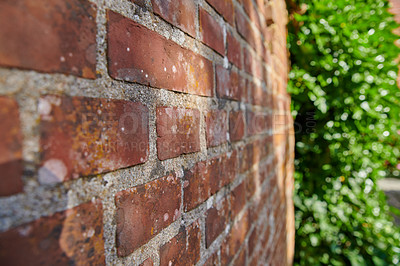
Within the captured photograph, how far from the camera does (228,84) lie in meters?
0.79

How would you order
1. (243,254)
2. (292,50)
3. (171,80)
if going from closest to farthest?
(171,80) → (243,254) → (292,50)

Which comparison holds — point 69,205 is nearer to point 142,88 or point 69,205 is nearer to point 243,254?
point 142,88

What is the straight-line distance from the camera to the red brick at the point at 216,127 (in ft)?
2.15

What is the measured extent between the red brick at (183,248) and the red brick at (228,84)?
0.38 meters

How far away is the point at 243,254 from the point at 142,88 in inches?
29.5

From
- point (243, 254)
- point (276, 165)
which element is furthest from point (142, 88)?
point (276, 165)

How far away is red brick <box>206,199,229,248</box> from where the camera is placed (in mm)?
635

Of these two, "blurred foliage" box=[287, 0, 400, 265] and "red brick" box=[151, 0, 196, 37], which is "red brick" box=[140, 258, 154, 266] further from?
"blurred foliage" box=[287, 0, 400, 265]

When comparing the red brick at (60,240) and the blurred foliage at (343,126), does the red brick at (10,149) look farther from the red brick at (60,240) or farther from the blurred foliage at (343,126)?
the blurred foliage at (343,126)

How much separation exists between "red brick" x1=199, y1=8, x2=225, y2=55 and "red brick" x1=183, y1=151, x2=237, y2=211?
1.02 ft

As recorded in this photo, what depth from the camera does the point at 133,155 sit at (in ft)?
1.26

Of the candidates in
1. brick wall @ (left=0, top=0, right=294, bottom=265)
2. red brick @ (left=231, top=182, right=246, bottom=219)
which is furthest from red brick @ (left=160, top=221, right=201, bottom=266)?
red brick @ (left=231, top=182, right=246, bottom=219)

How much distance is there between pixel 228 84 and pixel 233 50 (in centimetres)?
13

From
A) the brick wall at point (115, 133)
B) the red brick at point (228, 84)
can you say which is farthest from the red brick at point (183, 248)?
the red brick at point (228, 84)
